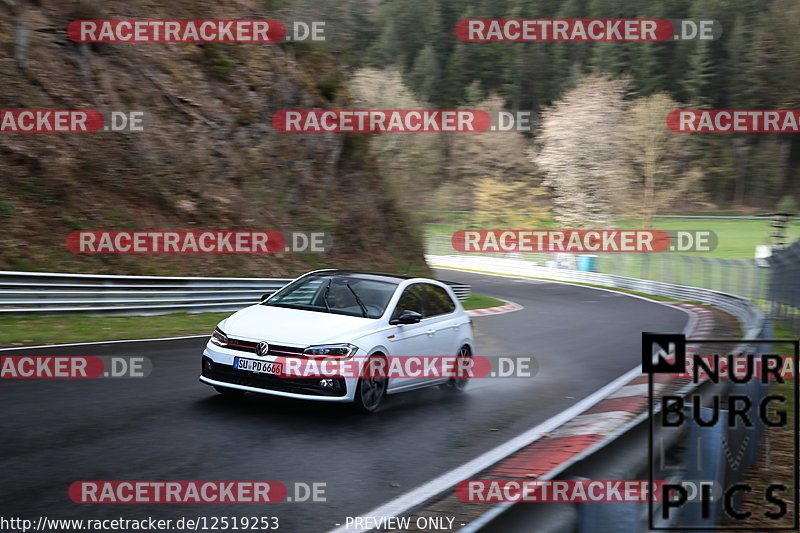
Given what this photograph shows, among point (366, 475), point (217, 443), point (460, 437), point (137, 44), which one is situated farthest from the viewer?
point (137, 44)

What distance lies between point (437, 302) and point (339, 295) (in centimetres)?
160

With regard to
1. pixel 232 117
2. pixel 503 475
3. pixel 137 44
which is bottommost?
pixel 503 475

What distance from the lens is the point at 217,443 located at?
7145mm

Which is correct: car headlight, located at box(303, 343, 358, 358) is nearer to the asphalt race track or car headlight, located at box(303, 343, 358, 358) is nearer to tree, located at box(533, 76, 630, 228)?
the asphalt race track

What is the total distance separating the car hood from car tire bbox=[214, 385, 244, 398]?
577 mm

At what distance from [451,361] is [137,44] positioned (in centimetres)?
1856

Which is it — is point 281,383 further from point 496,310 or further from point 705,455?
point 496,310

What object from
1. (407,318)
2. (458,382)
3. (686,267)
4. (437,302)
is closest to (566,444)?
(407,318)

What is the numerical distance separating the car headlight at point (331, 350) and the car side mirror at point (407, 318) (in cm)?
89

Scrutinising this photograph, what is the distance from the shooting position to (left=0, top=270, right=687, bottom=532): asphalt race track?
5594 millimetres

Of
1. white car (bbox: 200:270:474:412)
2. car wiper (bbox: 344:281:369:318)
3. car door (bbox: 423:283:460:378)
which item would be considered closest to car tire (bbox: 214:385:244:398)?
white car (bbox: 200:270:474:412)

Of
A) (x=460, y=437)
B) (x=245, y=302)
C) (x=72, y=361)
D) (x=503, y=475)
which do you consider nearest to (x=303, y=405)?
(x=460, y=437)

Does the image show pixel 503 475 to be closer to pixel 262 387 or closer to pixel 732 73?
pixel 262 387

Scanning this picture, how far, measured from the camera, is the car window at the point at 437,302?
10516 mm
